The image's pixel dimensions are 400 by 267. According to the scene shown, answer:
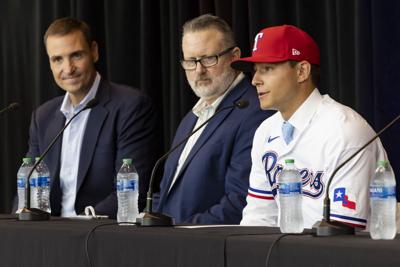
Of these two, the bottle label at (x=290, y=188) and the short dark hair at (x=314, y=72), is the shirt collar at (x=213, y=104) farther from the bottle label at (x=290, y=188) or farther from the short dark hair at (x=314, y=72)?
the bottle label at (x=290, y=188)

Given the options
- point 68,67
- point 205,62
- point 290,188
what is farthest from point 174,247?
point 68,67

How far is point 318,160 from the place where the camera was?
10.8 ft

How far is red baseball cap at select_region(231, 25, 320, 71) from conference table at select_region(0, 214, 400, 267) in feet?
3.04

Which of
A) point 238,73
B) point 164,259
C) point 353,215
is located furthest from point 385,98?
point 164,259

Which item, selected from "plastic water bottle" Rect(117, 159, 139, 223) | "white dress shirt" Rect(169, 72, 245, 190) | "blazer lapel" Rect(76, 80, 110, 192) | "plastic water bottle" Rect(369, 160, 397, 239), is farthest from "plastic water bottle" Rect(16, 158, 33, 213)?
"plastic water bottle" Rect(369, 160, 397, 239)

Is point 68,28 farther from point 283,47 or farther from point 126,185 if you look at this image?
point 283,47

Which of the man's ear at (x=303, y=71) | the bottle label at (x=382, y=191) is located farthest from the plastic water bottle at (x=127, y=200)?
the bottle label at (x=382, y=191)

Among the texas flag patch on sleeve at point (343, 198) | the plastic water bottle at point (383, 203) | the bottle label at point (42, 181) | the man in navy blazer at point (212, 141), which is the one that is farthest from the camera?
the bottle label at point (42, 181)

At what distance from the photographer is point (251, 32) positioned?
503cm

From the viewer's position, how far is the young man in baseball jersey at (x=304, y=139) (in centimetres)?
313

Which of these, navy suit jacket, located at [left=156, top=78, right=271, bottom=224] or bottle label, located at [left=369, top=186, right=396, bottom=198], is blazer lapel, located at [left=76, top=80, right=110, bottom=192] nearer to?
navy suit jacket, located at [left=156, top=78, right=271, bottom=224]

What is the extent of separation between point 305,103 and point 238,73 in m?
0.96

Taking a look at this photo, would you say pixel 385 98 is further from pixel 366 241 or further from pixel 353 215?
pixel 366 241

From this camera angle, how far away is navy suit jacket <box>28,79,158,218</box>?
459cm
